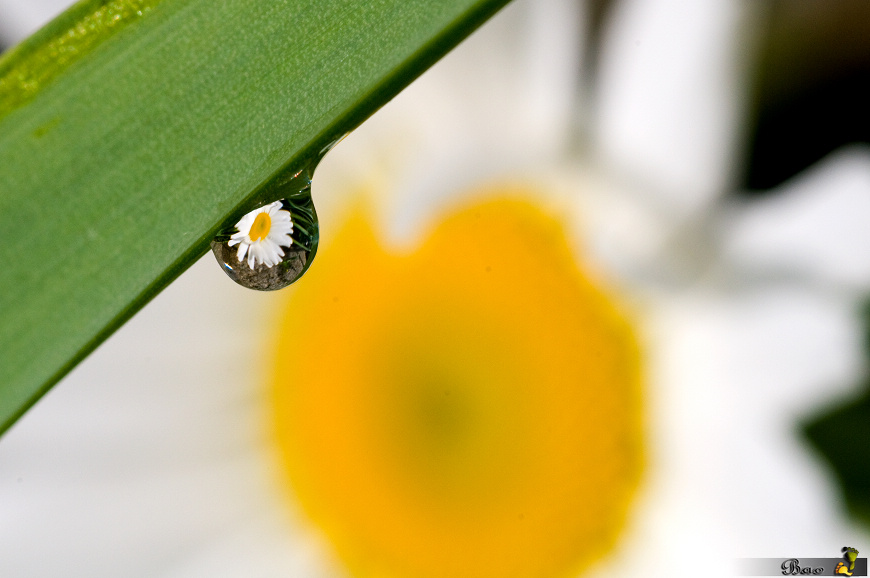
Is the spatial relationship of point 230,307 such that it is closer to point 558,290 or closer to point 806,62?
point 558,290

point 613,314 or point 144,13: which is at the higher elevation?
point 613,314

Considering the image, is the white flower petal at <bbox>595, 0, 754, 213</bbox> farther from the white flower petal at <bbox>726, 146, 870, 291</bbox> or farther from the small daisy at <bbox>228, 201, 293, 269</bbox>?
the small daisy at <bbox>228, 201, 293, 269</bbox>

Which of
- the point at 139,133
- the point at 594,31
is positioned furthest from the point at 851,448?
the point at 139,133

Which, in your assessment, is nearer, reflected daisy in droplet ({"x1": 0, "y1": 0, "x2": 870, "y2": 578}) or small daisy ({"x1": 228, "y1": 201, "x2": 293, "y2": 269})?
small daisy ({"x1": 228, "y1": 201, "x2": 293, "y2": 269})

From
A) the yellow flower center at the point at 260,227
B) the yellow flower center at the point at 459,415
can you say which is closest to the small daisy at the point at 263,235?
the yellow flower center at the point at 260,227

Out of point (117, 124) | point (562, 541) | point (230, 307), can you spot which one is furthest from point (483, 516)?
point (117, 124)

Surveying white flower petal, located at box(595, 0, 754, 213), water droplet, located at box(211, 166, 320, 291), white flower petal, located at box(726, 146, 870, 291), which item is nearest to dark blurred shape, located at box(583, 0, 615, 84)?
white flower petal, located at box(595, 0, 754, 213)
